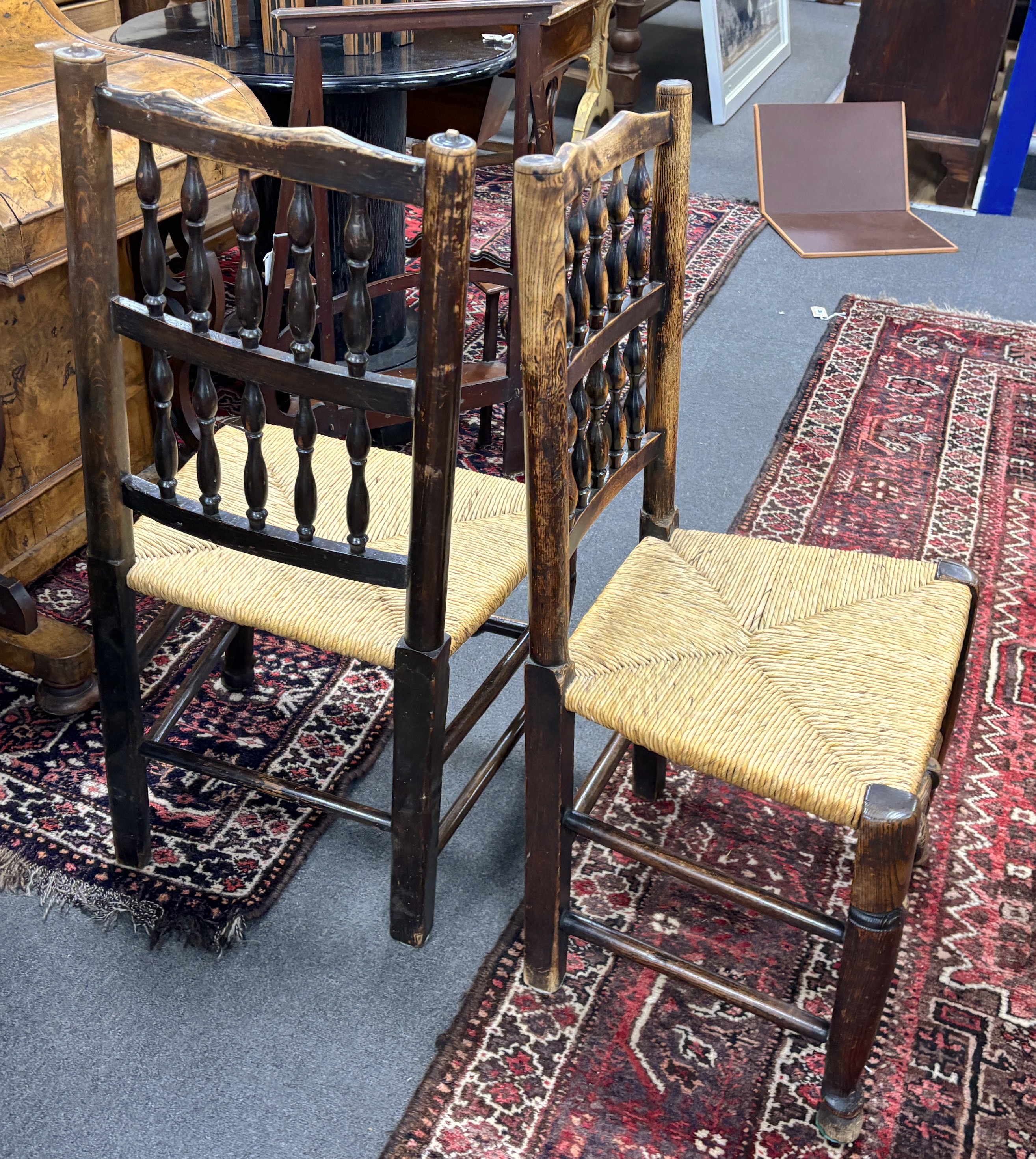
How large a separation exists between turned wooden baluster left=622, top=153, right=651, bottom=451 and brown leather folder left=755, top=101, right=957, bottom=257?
3.01 m

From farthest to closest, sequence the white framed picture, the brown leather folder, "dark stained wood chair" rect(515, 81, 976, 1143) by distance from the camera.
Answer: the white framed picture < the brown leather folder < "dark stained wood chair" rect(515, 81, 976, 1143)

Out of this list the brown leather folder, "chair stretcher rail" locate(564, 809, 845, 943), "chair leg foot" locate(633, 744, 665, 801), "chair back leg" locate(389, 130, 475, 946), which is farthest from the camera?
the brown leather folder

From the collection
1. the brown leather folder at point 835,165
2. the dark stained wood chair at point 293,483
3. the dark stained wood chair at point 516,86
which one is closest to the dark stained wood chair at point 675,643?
the dark stained wood chair at point 293,483

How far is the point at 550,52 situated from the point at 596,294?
1197 millimetres

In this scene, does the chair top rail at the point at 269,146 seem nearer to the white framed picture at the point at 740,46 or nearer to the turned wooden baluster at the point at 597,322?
the turned wooden baluster at the point at 597,322

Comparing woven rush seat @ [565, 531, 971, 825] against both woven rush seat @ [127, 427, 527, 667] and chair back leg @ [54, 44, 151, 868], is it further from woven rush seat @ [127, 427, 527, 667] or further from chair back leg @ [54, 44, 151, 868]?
chair back leg @ [54, 44, 151, 868]

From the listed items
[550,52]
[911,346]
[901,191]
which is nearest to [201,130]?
[550,52]

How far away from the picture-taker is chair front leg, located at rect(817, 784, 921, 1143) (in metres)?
1.20

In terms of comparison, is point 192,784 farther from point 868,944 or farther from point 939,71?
point 939,71

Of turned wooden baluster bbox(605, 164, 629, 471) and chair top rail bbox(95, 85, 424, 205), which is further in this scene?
turned wooden baluster bbox(605, 164, 629, 471)

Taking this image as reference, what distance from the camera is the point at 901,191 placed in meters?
4.43

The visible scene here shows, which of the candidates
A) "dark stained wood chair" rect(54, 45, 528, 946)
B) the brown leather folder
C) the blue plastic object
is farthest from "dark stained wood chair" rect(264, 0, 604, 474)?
the blue plastic object

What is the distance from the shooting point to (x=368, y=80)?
2.30 metres

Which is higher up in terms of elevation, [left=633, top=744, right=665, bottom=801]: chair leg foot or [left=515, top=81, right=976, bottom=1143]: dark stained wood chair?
[left=515, top=81, right=976, bottom=1143]: dark stained wood chair
